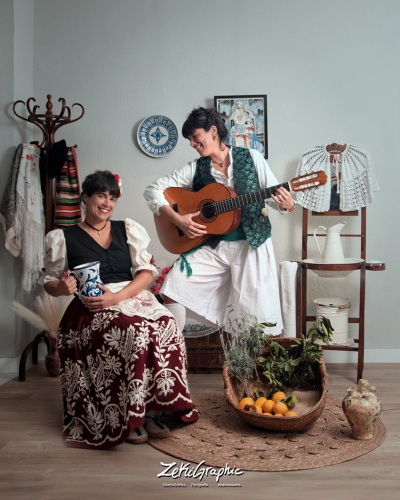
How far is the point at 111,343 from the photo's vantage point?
7.61 feet

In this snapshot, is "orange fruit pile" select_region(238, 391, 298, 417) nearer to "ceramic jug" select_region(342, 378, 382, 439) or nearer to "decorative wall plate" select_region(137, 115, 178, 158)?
"ceramic jug" select_region(342, 378, 382, 439)

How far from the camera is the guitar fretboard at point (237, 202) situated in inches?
112

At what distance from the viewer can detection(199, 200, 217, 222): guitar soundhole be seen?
9.74 feet

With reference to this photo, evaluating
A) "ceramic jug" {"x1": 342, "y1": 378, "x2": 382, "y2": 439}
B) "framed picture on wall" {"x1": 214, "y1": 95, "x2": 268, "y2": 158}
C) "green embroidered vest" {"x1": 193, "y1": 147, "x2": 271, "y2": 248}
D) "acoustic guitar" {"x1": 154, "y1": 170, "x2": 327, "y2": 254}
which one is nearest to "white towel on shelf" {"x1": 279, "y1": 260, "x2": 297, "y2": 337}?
"green embroidered vest" {"x1": 193, "y1": 147, "x2": 271, "y2": 248}

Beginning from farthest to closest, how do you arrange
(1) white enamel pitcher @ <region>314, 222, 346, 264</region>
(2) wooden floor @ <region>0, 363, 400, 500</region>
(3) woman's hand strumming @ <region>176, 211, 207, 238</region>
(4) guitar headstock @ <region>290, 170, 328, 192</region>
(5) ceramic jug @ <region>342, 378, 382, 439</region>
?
(1) white enamel pitcher @ <region>314, 222, 346, 264</region>, (3) woman's hand strumming @ <region>176, 211, 207, 238</region>, (4) guitar headstock @ <region>290, 170, 328, 192</region>, (5) ceramic jug @ <region>342, 378, 382, 439</region>, (2) wooden floor @ <region>0, 363, 400, 500</region>

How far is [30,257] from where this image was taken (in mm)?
3449

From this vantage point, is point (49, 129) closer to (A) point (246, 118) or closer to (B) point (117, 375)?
(A) point (246, 118)

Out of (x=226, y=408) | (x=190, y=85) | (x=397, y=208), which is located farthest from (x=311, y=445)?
(x=190, y=85)

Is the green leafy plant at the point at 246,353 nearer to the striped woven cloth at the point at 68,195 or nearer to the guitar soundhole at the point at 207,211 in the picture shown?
the guitar soundhole at the point at 207,211

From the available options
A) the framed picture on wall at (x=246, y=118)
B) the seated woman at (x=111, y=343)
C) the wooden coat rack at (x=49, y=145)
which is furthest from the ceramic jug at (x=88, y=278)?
the framed picture on wall at (x=246, y=118)

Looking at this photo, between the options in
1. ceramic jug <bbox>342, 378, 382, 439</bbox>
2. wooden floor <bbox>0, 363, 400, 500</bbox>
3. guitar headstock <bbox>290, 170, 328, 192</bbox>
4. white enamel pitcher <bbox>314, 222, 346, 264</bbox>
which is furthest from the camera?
white enamel pitcher <bbox>314, 222, 346, 264</bbox>

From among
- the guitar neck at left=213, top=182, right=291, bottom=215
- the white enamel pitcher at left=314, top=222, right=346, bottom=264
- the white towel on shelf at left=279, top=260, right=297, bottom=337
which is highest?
the guitar neck at left=213, top=182, right=291, bottom=215

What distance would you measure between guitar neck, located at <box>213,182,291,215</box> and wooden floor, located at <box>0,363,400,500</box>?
1.24 meters

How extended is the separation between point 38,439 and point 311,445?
1170mm
